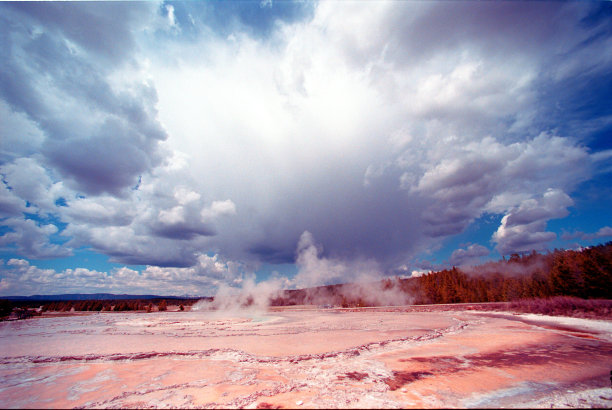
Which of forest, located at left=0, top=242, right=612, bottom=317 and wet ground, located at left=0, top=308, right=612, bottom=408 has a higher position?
forest, located at left=0, top=242, right=612, bottom=317

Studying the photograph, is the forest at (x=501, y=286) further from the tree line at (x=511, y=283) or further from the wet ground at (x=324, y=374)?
the wet ground at (x=324, y=374)

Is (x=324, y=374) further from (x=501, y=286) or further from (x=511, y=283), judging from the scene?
(x=501, y=286)

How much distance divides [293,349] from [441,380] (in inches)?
434

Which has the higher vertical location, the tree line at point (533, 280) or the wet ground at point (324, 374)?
the tree line at point (533, 280)

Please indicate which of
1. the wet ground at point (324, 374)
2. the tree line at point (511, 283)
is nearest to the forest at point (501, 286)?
the tree line at point (511, 283)

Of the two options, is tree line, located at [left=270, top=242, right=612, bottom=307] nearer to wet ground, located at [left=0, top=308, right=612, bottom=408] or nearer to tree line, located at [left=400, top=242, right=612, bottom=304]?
tree line, located at [left=400, top=242, right=612, bottom=304]

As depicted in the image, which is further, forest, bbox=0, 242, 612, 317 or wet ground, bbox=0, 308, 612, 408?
forest, bbox=0, 242, 612, 317

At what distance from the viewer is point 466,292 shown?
7662 centimetres

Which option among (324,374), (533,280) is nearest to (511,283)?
(533,280)

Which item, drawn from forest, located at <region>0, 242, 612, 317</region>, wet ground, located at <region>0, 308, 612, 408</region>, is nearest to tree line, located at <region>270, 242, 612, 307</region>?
forest, located at <region>0, 242, 612, 317</region>

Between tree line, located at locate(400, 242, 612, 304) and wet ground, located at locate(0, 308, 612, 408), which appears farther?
tree line, located at locate(400, 242, 612, 304)

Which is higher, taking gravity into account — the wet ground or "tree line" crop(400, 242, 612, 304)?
"tree line" crop(400, 242, 612, 304)

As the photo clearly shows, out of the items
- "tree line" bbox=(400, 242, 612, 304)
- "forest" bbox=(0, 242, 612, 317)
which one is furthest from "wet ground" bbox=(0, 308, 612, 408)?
"tree line" bbox=(400, 242, 612, 304)

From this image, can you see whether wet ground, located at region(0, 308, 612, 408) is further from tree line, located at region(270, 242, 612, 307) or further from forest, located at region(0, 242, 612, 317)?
tree line, located at region(270, 242, 612, 307)
